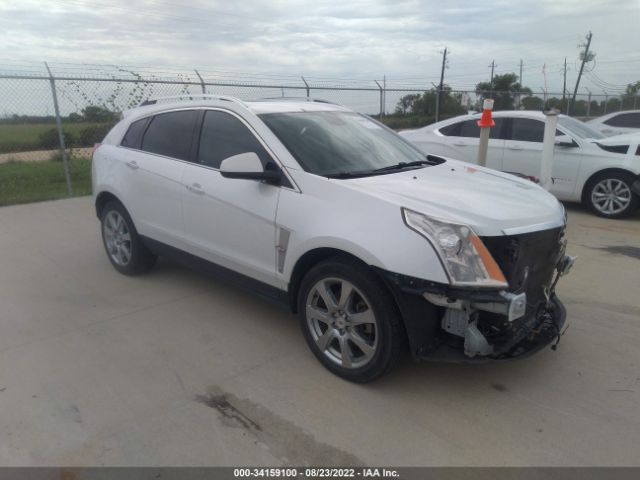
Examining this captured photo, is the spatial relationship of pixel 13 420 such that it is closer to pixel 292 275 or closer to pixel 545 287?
pixel 292 275

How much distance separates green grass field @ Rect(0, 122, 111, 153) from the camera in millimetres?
10625

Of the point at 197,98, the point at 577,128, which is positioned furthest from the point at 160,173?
the point at 577,128

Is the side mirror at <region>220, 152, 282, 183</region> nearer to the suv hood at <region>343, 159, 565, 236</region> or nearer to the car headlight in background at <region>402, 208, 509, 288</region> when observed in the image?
the suv hood at <region>343, 159, 565, 236</region>

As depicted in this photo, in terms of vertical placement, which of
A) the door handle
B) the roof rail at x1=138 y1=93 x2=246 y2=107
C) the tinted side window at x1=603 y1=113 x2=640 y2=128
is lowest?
the door handle

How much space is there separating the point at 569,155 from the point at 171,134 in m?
6.26

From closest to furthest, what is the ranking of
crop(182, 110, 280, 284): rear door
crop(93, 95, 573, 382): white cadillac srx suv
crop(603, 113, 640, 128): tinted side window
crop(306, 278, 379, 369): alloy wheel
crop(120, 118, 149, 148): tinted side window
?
crop(93, 95, 573, 382): white cadillac srx suv, crop(306, 278, 379, 369): alloy wheel, crop(182, 110, 280, 284): rear door, crop(120, 118, 149, 148): tinted side window, crop(603, 113, 640, 128): tinted side window

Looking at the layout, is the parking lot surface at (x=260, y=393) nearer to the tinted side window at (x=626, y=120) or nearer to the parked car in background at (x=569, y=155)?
the parked car in background at (x=569, y=155)

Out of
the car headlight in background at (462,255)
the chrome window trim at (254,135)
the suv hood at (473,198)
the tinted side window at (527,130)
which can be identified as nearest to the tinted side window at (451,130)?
the tinted side window at (527,130)

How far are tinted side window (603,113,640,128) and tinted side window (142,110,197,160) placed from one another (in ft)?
39.9

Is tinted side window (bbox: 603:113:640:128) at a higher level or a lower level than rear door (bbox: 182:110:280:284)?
higher

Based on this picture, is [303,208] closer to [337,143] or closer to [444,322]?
[337,143]

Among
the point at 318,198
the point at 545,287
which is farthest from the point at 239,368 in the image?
the point at 545,287

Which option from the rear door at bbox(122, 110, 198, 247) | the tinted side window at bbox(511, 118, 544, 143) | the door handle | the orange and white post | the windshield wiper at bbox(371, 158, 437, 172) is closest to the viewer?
the windshield wiper at bbox(371, 158, 437, 172)

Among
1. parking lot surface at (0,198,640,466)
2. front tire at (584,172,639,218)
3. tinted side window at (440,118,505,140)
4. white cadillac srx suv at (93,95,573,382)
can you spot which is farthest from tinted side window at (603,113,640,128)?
white cadillac srx suv at (93,95,573,382)
